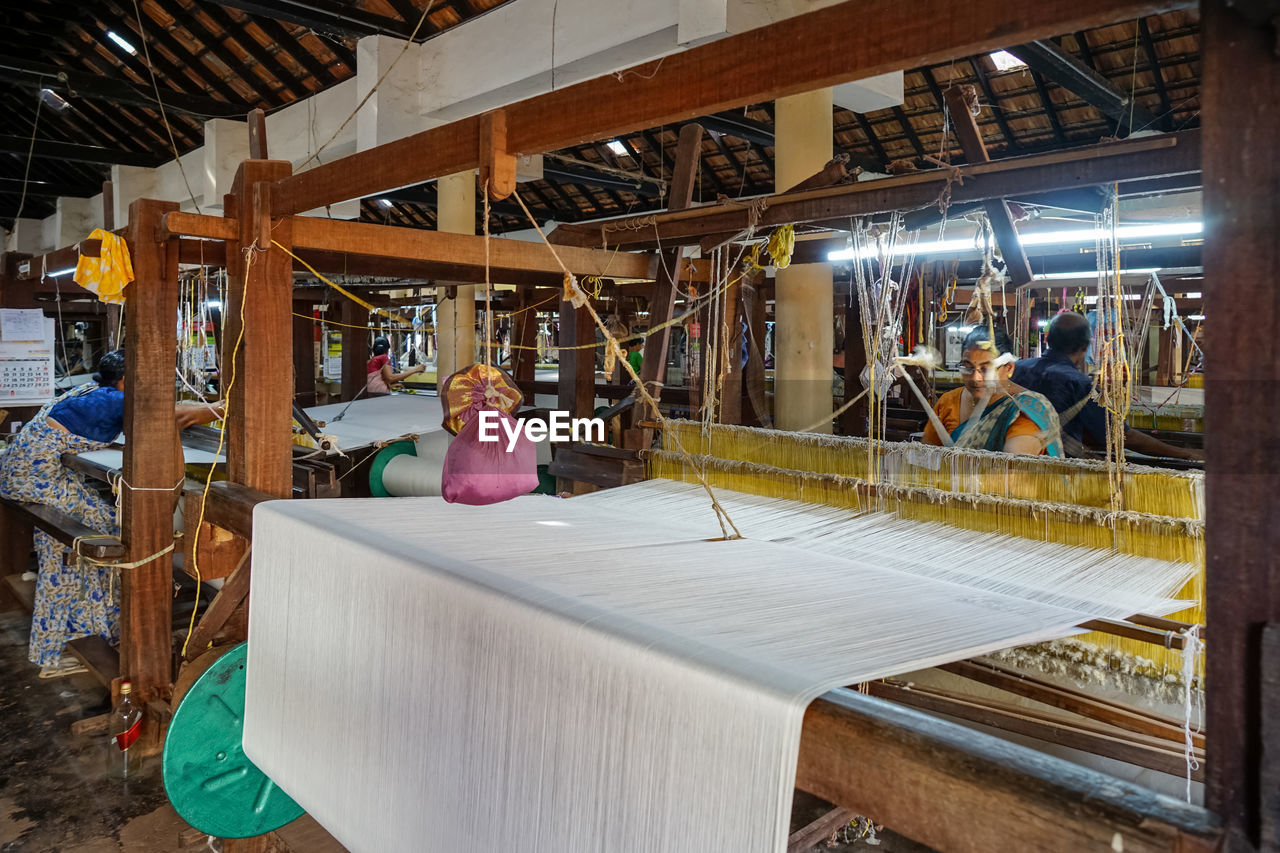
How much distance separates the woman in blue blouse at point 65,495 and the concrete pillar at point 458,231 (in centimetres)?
311

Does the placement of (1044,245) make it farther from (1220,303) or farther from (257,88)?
(257,88)

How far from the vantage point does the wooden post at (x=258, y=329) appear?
A: 2.72m

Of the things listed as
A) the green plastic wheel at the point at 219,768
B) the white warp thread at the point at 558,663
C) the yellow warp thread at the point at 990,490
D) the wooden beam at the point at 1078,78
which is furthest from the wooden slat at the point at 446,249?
the wooden beam at the point at 1078,78

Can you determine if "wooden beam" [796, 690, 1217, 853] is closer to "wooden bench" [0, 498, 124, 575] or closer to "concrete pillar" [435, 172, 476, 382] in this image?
"wooden bench" [0, 498, 124, 575]

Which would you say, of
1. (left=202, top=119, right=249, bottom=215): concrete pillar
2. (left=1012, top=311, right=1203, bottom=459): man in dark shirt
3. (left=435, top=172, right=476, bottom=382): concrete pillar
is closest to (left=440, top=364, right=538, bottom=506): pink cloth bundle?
(left=1012, top=311, right=1203, bottom=459): man in dark shirt

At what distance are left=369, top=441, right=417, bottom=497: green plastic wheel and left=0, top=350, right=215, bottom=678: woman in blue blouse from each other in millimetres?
1639

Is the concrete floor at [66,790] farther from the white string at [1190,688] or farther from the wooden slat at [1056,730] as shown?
the white string at [1190,688]

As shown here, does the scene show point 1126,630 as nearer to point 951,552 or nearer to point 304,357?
point 951,552

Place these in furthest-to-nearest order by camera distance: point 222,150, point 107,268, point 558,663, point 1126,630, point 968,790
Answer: point 222,150 → point 107,268 → point 1126,630 → point 558,663 → point 968,790

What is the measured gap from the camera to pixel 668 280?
12.0 feet

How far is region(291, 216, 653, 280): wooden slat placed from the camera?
276cm

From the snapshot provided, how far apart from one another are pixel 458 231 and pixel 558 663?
23.5 feet

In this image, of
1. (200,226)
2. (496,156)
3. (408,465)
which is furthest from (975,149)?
(408,465)

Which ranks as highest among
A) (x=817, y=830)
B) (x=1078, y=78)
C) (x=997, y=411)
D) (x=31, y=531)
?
(x=1078, y=78)
